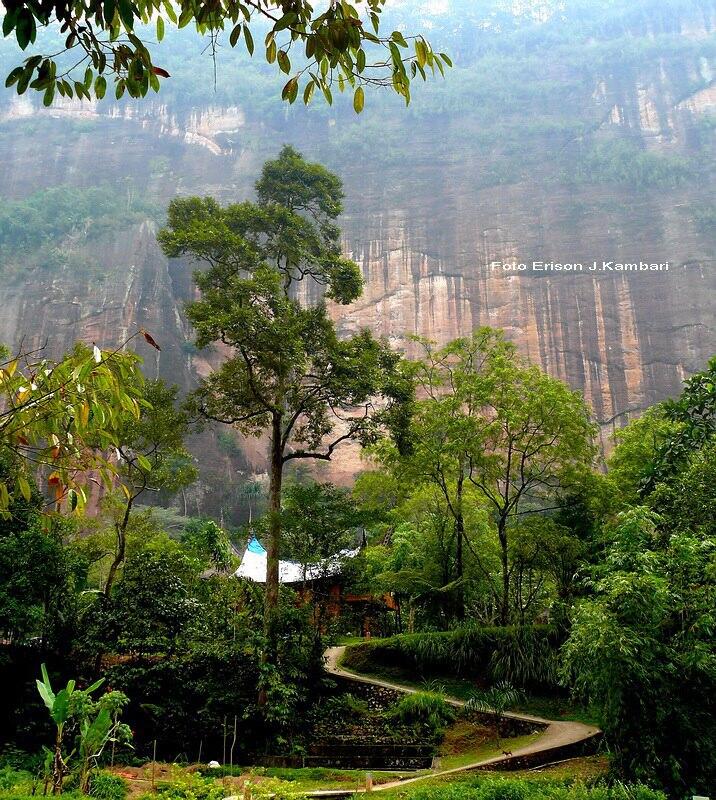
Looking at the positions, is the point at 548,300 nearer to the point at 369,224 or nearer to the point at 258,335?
the point at 369,224

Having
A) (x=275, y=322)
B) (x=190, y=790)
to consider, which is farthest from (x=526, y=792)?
(x=275, y=322)

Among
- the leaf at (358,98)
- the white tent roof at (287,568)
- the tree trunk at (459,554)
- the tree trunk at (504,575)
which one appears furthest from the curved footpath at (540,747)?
the leaf at (358,98)

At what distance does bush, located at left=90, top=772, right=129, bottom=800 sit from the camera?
6.44 metres

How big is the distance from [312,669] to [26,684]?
14.0ft

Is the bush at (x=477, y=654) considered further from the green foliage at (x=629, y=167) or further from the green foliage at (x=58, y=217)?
the green foliage at (x=629, y=167)

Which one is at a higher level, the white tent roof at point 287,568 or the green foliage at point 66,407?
the white tent roof at point 287,568

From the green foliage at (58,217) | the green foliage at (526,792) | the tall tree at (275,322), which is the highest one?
the green foliage at (58,217)

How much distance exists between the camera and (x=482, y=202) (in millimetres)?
37625

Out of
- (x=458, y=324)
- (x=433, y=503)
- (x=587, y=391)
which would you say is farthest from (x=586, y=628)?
(x=458, y=324)

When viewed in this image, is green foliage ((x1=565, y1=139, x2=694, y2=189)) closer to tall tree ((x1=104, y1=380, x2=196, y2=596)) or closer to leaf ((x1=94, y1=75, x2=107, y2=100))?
tall tree ((x1=104, y1=380, x2=196, y2=596))

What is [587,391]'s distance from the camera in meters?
31.4

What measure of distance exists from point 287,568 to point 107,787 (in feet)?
38.7

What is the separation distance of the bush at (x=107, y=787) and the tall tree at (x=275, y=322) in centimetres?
331

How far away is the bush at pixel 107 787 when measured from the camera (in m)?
6.44
